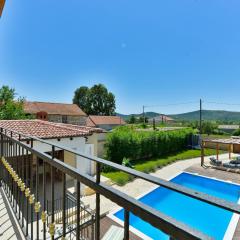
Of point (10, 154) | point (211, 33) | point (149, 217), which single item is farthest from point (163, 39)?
point (149, 217)

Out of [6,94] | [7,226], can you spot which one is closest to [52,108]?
[6,94]

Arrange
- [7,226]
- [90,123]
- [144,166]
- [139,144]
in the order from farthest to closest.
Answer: [90,123]
[139,144]
[144,166]
[7,226]

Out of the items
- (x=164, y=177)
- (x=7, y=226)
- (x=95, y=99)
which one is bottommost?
(x=164, y=177)

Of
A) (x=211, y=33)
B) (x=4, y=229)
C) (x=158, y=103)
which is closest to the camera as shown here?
(x=4, y=229)

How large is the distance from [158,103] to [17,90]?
41.1 m

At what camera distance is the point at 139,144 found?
58.4ft

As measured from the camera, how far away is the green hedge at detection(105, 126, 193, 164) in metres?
16.8

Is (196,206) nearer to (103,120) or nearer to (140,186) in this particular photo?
(140,186)

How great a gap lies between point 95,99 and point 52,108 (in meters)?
18.5

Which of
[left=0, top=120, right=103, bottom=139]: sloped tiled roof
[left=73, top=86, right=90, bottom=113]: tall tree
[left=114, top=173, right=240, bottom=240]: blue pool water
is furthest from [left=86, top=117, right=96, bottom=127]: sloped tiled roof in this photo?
[left=0, top=120, right=103, bottom=139]: sloped tiled roof

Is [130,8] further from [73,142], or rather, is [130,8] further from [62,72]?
[62,72]

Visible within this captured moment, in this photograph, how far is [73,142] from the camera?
10859 millimetres

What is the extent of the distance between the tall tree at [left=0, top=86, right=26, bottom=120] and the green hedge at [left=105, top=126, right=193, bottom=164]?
1104 cm

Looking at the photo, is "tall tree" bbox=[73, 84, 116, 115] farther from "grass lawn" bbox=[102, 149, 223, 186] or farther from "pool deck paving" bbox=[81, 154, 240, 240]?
"pool deck paving" bbox=[81, 154, 240, 240]
